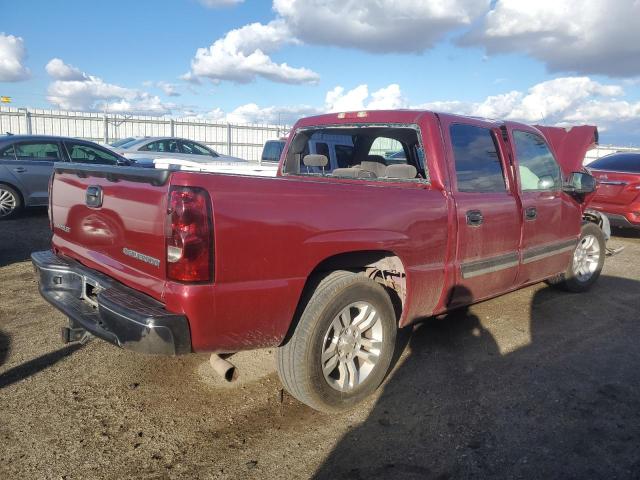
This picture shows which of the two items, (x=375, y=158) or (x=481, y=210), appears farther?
(x=375, y=158)

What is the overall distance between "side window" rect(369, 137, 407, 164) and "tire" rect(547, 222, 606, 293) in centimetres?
226

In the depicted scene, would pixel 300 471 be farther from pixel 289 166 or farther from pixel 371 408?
pixel 289 166

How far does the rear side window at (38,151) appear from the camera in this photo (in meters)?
8.99

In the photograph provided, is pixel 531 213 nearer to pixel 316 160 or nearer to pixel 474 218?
pixel 474 218

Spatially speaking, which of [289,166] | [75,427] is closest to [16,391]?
[75,427]

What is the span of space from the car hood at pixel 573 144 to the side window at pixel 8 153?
28.4 feet

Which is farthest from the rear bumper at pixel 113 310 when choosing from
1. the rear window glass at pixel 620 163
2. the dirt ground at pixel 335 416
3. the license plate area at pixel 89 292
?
the rear window glass at pixel 620 163

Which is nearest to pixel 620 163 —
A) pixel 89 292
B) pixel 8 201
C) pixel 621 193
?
pixel 621 193

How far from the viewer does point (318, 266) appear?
2848mm

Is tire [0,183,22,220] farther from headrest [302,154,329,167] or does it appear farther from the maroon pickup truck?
headrest [302,154,329,167]

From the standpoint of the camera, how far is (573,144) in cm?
619

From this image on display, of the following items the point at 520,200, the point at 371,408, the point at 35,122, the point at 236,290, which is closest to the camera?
the point at 236,290

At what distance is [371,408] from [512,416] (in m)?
0.85

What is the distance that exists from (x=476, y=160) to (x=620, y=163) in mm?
6851
